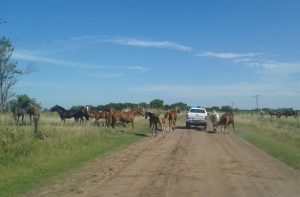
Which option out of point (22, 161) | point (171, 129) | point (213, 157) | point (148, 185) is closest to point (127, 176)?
point (148, 185)

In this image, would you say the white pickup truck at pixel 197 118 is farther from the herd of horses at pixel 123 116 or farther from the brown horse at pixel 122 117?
the brown horse at pixel 122 117

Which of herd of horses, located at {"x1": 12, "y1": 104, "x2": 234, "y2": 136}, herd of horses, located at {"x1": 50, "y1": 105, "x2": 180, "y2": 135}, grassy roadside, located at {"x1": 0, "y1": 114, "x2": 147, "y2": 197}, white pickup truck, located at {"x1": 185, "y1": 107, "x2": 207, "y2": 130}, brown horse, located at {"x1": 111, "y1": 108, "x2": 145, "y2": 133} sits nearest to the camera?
grassy roadside, located at {"x1": 0, "y1": 114, "x2": 147, "y2": 197}

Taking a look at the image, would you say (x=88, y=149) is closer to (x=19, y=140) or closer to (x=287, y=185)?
(x=19, y=140)

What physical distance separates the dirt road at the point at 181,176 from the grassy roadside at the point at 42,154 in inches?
31.5

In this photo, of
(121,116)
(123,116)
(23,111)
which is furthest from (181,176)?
(23,111)

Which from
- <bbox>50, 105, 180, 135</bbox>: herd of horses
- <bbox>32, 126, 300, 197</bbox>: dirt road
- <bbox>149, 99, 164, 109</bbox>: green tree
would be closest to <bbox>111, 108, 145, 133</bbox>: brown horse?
<bbox>50, 105, 180, 135</bbox>: herd of horses

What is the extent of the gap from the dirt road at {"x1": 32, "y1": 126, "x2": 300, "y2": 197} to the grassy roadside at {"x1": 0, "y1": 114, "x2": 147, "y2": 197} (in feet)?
2.62

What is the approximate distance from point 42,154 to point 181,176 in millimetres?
6902

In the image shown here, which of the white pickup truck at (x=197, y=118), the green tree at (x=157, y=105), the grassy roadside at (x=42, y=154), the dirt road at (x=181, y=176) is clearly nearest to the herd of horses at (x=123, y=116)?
the white pickup truck at (x=197, y=118)

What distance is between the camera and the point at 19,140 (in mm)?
21422

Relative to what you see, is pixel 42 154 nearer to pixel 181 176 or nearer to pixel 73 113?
pixel 181 176

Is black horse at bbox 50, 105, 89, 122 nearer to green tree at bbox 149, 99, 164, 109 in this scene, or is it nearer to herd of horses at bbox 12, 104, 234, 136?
herd of horses at bbox 12, 104, 234, 136

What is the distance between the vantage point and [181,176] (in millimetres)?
15719

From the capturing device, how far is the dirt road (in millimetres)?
13180
